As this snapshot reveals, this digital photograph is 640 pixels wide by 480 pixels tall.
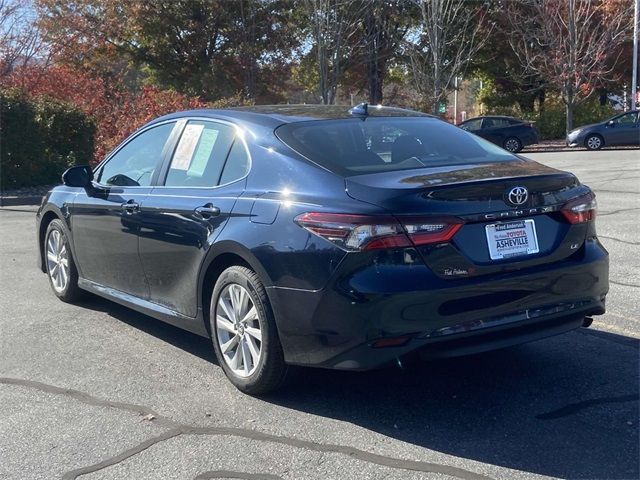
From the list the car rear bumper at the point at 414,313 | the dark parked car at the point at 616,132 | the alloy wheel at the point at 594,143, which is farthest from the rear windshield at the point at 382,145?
the alloy wheel at the point at 594,143

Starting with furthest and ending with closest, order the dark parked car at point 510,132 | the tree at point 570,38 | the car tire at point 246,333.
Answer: the tree at point 570,38 < the dark parked car at point 510,132 < the car tire at point 246,333

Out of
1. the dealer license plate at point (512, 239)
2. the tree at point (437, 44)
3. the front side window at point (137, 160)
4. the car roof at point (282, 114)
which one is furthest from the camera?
the tree at point (437, 44)

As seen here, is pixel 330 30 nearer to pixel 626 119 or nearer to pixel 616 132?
pixel 616 132

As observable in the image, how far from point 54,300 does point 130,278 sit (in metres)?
1.69

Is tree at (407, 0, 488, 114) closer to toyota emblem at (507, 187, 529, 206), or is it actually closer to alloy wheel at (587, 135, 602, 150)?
alloy wheel at (587, 135, 602, 150)

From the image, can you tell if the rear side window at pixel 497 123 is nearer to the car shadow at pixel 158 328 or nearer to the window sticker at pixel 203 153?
the car shadow at pixel 158 328

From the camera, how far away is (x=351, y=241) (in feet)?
13.3

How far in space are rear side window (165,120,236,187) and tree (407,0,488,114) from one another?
23.9m

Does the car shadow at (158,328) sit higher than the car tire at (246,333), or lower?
lower

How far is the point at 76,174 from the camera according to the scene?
6.39 meters

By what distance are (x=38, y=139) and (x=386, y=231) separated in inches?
528

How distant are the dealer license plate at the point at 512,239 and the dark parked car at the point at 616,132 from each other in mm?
24716

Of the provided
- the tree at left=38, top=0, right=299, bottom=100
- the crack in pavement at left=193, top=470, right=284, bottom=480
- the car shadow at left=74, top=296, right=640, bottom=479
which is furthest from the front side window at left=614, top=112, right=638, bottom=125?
the crack in pavement at left=193, top=470, right=284, bottom=480

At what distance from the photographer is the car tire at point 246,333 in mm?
4465
